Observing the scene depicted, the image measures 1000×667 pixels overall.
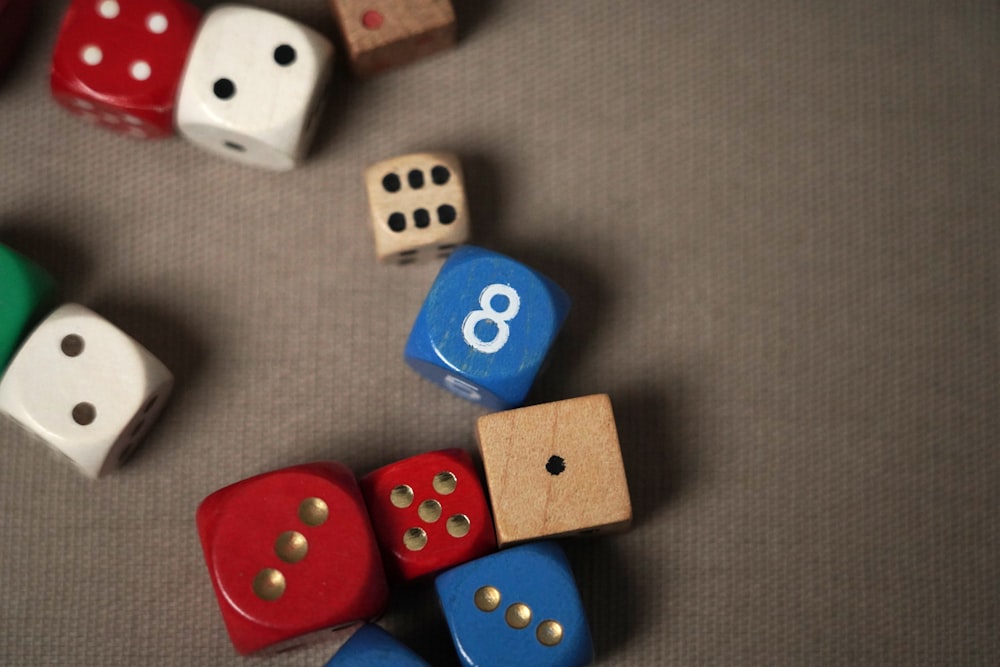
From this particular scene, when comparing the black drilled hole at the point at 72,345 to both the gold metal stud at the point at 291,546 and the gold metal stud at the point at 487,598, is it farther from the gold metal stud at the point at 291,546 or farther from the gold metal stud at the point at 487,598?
the gold metal stud at the point at 487,598

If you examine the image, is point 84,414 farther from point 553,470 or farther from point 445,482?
point 553,470

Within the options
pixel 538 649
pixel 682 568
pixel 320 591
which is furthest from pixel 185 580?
pixel 682 568

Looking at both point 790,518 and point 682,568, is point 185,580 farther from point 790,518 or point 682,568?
point 790,518

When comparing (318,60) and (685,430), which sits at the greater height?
(318,60)

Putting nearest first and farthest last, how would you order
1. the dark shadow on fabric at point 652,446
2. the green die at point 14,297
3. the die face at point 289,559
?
the die face at point 289,559 → the green die at point 14,297 → the dark shadow on fabric at point 652,446

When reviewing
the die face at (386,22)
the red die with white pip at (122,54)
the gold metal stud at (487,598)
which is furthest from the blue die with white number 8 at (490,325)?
the red die with white pip at (122,54)

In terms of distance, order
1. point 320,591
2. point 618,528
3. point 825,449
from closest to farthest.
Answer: point 320,591
point 618,528
point 825,449

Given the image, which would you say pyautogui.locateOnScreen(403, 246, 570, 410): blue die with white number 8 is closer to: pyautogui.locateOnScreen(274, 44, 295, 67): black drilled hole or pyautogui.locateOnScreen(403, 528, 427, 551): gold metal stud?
pyautogui.locateOnScreen(403, 528, 427, 551): gold metal stud

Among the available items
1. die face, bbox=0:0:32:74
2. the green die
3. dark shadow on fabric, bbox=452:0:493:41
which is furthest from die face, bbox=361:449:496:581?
die face, bbox=0:0:32:74
